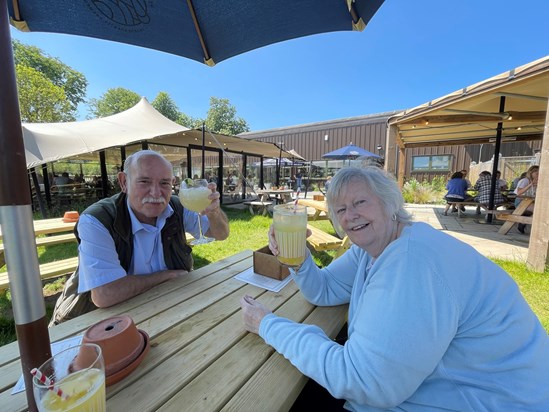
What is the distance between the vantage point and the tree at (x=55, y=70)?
22.1 m

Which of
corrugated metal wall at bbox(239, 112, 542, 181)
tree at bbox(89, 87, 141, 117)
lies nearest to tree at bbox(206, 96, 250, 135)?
tree at bbox(89, 87, 141, 117)

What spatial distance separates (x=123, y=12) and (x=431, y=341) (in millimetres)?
2258

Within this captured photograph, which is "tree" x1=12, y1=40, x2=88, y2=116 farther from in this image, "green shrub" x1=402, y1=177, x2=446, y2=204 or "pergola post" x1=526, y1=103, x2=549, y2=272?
"pergola post" x1=526, y1=103, x2=549, y2=272

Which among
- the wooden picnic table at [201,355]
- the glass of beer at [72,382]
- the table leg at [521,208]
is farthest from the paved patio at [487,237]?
the glass of beer at [72,382]

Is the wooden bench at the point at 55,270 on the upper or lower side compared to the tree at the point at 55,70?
lower

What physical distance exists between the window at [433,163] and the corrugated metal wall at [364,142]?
0.66 feet

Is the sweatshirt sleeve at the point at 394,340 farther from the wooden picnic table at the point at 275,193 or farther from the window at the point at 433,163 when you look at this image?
the window at the point at 433,163

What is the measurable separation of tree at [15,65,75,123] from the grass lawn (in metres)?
12.7

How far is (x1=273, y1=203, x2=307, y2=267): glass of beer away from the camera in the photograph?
4.27ft

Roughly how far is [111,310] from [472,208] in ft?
39.9

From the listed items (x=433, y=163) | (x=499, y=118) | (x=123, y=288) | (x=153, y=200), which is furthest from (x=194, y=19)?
(x=433, y=163)

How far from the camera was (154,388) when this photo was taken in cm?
81

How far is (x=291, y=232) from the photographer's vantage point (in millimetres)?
1321

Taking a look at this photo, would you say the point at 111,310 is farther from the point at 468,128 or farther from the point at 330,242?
the point at 468,128
